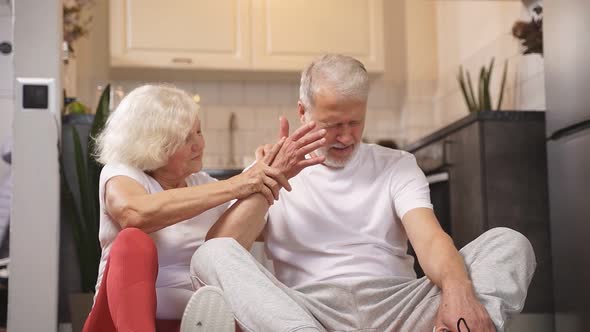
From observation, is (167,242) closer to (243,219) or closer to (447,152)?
(243,219)

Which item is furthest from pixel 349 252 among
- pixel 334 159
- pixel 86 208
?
pixel 86 208

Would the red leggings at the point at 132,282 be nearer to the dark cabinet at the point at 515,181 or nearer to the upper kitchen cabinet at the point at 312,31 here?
the dark cabinet at the point at 515,181

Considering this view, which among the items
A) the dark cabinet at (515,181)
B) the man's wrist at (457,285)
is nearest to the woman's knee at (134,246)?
the man's wrist at (457,285)

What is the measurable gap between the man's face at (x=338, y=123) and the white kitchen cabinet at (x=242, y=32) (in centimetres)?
234

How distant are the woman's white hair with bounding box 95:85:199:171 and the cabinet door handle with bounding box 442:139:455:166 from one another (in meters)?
1.40

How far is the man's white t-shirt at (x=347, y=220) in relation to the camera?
2070 mm

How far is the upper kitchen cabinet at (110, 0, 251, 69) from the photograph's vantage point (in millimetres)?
4328

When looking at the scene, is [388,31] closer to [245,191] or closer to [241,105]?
[241,105]

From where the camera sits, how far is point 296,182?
220 centimetres

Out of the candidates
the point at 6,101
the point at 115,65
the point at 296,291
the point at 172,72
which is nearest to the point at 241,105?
the point at 172,72

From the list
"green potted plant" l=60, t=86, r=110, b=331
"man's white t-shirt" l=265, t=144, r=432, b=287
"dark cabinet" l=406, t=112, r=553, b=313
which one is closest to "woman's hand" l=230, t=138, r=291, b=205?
"man's white t-shirt" l=265, t=144, r=432, b=287

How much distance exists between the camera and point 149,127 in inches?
87.0

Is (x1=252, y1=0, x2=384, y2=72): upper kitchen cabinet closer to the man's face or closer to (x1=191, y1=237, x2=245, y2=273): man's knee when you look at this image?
the man's face

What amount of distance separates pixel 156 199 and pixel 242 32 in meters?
2.57
